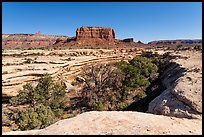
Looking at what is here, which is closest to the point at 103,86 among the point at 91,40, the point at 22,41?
the point at 91,40

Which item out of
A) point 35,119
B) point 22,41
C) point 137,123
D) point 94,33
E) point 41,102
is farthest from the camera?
point 22,41

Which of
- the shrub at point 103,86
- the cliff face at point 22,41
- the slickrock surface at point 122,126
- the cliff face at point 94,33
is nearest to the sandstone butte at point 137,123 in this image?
the slickrock surface at point 122,126

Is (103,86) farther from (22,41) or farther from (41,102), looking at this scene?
(22,41)

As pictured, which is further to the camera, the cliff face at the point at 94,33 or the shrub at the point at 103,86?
the cliff face at the point at 94,33

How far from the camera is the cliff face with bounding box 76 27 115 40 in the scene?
10156 centimetres

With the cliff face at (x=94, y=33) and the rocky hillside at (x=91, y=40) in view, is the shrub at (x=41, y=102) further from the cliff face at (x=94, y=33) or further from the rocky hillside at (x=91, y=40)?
the cliff face at (x=94, y=33)

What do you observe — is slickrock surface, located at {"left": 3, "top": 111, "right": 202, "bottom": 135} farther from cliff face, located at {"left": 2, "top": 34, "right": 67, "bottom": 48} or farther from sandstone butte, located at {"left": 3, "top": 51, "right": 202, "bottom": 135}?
cliff face, located at {"left": 2, "top": 34, "right": 67, "bottom": 48}

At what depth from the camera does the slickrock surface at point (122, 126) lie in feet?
20.1

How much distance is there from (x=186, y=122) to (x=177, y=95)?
87.4 inches

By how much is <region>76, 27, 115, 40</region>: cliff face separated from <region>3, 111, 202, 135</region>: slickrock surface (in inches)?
3714

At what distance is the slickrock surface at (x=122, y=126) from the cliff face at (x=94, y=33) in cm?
9435

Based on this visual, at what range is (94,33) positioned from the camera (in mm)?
103938

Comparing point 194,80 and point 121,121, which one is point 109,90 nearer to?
point 194,80

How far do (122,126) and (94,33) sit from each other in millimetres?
→ 98965
